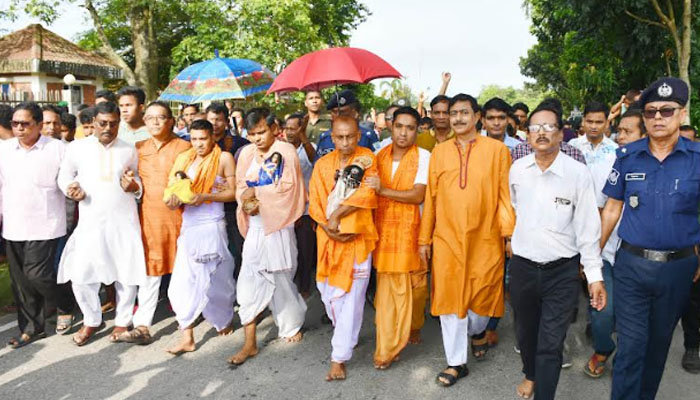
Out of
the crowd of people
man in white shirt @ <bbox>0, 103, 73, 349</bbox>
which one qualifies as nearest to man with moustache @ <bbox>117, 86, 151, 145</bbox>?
the crowd of people

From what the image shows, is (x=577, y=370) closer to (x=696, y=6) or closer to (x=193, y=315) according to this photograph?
(x=193, y=315)

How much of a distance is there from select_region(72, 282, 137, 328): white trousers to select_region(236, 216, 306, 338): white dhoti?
0.96 metres

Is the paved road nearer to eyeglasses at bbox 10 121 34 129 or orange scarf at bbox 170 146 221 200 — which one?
orange scarf at bbox 170 146 221 200

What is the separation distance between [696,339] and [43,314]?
4973 mm

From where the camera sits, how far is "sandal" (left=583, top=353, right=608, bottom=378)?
386 centimetres

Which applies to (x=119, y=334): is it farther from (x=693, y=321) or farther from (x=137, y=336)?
(x=693, y=321)

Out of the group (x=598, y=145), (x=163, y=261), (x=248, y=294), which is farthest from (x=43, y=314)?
(x=598, y=145)

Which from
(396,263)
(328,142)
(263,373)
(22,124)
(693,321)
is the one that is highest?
(22,124)

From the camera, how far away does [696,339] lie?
3986mm

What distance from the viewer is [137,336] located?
175 inches

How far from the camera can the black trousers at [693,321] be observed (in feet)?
13.1

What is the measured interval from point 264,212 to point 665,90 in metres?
2.72

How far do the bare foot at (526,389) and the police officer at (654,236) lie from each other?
572mm

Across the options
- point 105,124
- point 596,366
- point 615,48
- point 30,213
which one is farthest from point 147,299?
point 615,48
